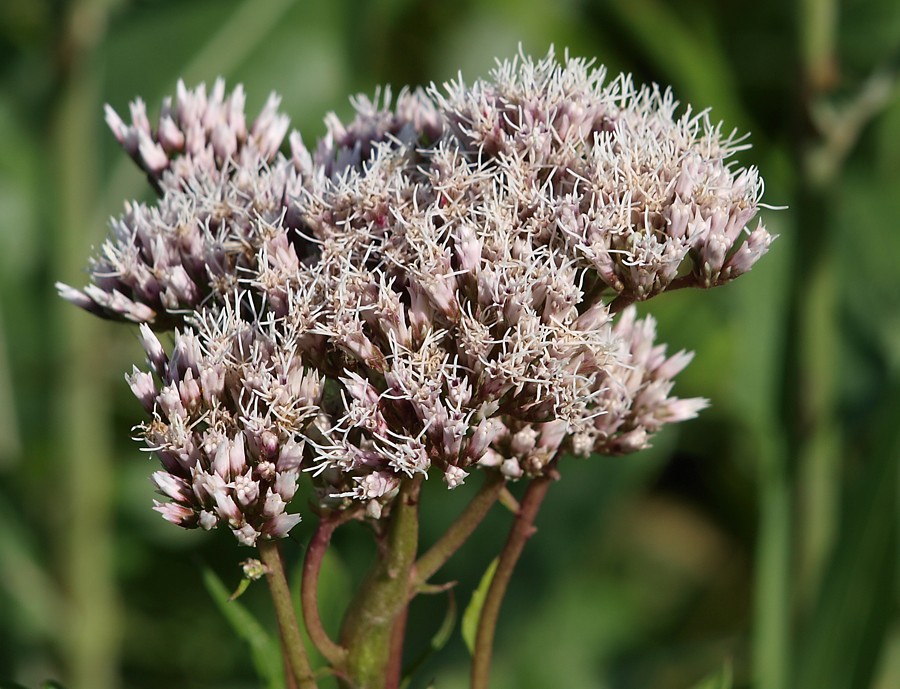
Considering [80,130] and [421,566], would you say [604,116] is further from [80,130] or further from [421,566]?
[80,130]

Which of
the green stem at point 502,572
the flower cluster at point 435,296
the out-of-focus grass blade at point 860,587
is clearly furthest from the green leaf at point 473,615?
the out-of-focus grass blade at point 860,587

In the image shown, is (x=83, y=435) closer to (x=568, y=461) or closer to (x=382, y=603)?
(x=568, y=461)

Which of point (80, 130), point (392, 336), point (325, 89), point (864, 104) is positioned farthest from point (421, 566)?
point (325, 89)

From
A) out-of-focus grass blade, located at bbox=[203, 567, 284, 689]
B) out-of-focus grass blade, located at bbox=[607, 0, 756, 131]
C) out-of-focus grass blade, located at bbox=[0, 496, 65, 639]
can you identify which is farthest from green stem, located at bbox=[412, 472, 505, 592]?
out-of-focus grass blade, located at bbox=[607, 0, 756, 131]

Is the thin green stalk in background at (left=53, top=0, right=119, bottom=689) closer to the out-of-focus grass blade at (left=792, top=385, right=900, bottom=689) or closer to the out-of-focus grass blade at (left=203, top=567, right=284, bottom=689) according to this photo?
the out-of-focus grass blade at (left=203, top=567, right=284, bottom=689)

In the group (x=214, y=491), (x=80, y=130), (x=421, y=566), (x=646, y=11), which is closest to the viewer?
(x=214, y=491)

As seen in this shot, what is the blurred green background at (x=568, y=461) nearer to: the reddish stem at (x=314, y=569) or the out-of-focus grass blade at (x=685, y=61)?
the out-of-focus grass blade at (x=685, y=61)

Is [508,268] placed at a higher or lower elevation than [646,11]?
lower
